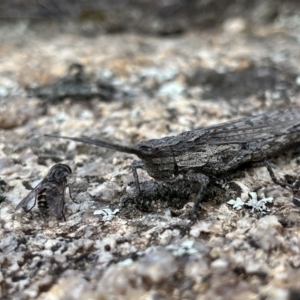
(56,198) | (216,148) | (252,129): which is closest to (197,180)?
(216,148)

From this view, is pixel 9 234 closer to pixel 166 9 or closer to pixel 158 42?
pixel 158 42

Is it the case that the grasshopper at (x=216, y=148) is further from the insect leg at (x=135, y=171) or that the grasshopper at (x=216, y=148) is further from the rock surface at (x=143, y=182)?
the rock surface at (x=143, y=182)

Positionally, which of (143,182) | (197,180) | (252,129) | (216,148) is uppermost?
(252,129)

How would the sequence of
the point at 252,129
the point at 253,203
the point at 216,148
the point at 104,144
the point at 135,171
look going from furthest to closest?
the point at 252,129
the point at 216,148
the point at 135,171
the point at 253,203
the point at 104,144

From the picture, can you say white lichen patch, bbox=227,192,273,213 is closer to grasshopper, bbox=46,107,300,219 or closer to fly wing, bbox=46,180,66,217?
grasshopper, bbox=46,107,300,219

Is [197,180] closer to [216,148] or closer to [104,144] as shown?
[216,148]

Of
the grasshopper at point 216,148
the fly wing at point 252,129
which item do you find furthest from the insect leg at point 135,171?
the fly wing at point 252,129
